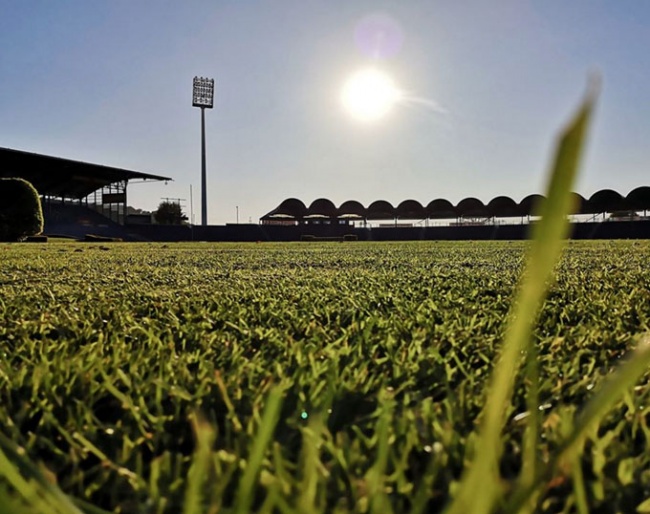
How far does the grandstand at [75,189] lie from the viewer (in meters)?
40.8

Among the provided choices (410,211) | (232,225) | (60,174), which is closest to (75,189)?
(60,174)

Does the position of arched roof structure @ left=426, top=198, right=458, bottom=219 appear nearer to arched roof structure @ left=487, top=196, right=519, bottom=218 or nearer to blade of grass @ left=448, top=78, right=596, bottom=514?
arched roof structure @ left=487, top=196, right=519, bottom=218

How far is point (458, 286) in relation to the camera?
292 centimetres

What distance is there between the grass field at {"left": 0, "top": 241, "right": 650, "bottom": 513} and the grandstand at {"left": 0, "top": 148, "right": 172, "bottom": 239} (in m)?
40.7

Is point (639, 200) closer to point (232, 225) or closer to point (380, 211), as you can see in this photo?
point (380, 211)

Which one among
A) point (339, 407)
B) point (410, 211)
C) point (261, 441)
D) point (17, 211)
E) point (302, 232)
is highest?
point (410, 211)

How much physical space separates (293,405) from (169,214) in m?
55.3

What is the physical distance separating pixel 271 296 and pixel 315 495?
6.21 ft

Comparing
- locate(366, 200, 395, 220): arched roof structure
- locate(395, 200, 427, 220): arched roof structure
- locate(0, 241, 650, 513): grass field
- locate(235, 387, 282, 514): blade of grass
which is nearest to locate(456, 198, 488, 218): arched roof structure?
locate(395, 200, 427, 220): arched roof structure

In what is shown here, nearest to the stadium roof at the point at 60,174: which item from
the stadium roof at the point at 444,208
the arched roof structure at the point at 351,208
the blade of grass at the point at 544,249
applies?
the stadium roof at the point at 444,208

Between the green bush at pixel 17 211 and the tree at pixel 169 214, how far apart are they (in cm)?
3557

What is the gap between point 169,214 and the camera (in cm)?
5384

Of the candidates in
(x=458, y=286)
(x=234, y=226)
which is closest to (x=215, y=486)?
(x=458, y=286)

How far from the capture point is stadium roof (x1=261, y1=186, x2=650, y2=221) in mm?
51812
